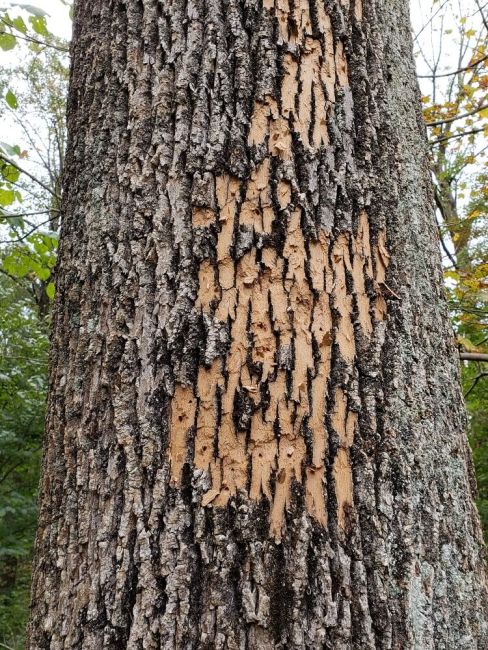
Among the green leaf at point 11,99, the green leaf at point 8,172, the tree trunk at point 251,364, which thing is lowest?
the tree trunk at point 251,364

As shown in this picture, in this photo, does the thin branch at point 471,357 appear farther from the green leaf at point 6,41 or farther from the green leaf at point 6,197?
the green leaf at point 6,41

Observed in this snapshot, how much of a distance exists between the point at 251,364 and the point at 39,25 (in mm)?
2456

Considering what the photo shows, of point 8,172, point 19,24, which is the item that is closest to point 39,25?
point 19,24

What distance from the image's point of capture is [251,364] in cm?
99

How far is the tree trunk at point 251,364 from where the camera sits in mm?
926

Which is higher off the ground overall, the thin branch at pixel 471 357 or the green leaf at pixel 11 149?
the green leaf at pixel 11 149

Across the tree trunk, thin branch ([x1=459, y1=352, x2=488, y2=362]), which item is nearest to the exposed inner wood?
the tree trunk

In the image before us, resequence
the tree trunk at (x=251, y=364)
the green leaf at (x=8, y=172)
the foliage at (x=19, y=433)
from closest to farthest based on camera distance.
→ the tree trunk at (x=251, y=364)
the green leaf at (x=8, y=172)
the foliage at (x=19, y=433)

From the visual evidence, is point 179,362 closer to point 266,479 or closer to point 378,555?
point 266,479

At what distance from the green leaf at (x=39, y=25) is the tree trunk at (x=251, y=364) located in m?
1.74

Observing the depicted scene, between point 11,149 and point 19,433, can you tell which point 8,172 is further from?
point 19,433

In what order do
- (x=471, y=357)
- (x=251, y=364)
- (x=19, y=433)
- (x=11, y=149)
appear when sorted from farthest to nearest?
(x=19, y=433) → (x=11, y=149) → (x=471, y=357) → (x=251, y=364)

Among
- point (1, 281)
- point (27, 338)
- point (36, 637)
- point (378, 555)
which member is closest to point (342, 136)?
point (378, 555)

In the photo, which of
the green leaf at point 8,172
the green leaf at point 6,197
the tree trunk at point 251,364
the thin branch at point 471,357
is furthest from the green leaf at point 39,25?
the thin branch at point 471,357
